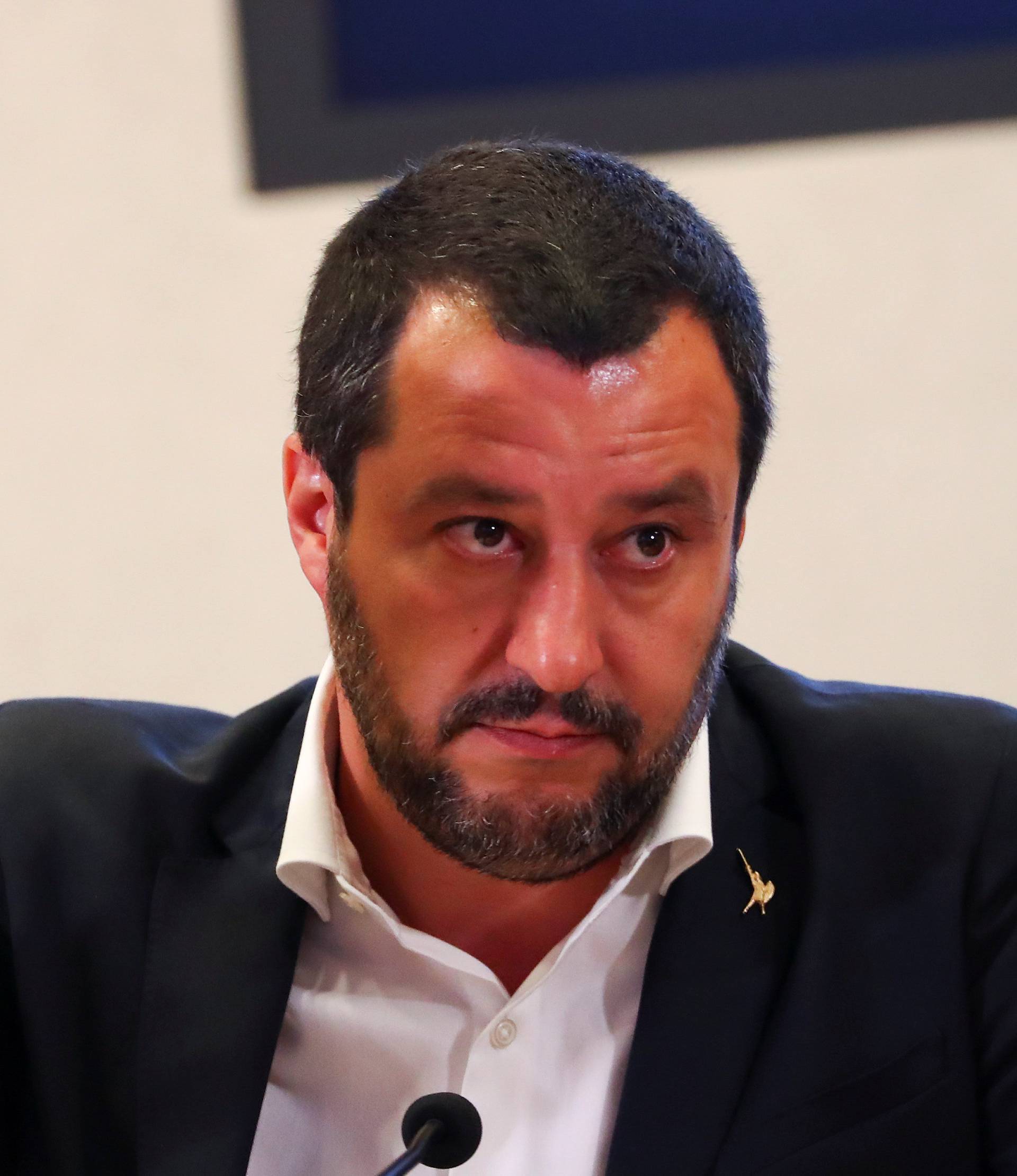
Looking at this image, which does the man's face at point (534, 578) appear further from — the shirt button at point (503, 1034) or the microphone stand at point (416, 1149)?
the microphone stand at point (416, 1149)

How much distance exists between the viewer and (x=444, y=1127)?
1138mm

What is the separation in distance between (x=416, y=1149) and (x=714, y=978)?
1.29 feet

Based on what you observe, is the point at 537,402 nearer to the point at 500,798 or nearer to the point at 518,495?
the point at 518,495

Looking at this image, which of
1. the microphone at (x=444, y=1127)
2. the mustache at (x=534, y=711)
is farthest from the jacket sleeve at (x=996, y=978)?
the microphone at (x=444, y=1127)

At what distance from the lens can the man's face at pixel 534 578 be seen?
4.00 ft

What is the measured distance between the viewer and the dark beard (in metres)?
1.26

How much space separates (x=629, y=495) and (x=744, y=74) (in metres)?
1.25

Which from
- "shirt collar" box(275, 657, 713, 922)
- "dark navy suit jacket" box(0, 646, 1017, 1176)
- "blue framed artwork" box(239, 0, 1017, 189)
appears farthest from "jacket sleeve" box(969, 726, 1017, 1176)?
"blue framed artwork" box(239, 0, 1017, 189)

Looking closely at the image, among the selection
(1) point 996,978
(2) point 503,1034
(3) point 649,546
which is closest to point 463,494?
(3) point 649,546

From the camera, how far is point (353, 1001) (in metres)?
1.43

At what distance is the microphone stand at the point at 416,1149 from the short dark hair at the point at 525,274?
54 cm

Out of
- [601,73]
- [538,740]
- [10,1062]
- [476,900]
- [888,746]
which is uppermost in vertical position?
[601,73]

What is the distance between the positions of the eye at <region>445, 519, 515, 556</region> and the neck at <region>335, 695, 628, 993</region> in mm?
307

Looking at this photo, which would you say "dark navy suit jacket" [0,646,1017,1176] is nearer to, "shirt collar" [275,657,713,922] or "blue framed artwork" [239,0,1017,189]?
"shirt collar" [275,657,713,922]
